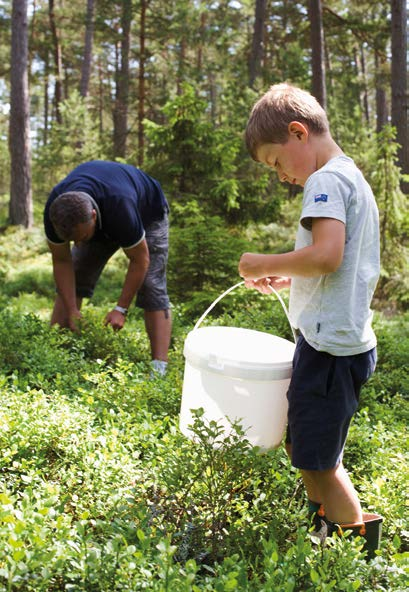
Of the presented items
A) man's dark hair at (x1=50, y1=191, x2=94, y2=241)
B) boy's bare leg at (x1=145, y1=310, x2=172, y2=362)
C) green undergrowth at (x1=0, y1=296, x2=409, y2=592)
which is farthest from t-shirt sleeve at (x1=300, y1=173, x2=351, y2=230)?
boy's bare leg at (x1=145, y1=310, x2=172, y2=362)

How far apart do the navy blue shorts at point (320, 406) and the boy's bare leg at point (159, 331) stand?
91.2 inches

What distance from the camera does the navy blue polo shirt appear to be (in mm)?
3836

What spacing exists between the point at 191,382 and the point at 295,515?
0.68 m

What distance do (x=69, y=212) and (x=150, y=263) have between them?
3.32 feet

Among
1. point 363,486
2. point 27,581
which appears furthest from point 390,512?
point 27,581

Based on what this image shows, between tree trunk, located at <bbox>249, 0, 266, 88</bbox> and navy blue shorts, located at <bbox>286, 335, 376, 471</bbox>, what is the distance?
13.0 m

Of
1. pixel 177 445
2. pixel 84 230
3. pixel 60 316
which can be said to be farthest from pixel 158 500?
pixel 60 316

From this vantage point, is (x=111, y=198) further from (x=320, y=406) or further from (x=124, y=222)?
(x=320, y=406)

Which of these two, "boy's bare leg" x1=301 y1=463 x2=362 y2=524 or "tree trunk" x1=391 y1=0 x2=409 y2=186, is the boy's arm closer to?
"boy's bare leg" x1=301 y1=463 x2=362 y2=524

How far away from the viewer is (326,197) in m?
1.88

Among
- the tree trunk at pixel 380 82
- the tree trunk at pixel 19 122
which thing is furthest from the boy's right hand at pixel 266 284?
the tree trunk at pixel 19 122

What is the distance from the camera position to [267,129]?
6.69ft

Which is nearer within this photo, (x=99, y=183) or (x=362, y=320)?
(x=362, y=320)

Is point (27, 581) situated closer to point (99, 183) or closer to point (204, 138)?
point (99, 183)
